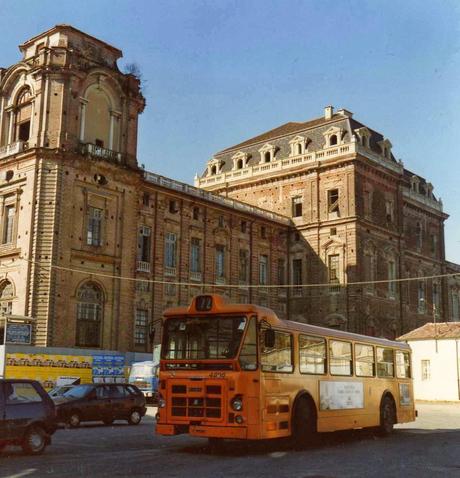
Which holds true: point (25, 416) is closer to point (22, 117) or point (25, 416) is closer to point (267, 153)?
point (22, 117)

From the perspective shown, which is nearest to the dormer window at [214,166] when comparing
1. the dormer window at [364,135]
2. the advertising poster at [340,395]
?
the dormer window at [364,135]

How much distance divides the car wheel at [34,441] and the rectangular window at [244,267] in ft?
120

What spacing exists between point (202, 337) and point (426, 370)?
35083 mm

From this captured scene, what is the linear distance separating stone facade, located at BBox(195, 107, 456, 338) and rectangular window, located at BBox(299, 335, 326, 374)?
3541cm

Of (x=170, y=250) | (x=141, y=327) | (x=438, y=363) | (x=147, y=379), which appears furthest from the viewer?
(x=438, y=363)

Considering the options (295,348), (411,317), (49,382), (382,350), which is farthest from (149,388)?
(411,317)

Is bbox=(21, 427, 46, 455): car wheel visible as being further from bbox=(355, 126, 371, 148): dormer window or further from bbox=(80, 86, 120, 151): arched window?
bbox=(355, 126, 371, 148): dormer window

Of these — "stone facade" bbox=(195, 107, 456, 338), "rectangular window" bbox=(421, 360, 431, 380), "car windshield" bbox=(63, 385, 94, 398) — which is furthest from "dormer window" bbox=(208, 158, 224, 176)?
"car windshield" bbox=(63, 385, 94, 398)

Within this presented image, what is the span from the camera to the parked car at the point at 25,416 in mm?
13297

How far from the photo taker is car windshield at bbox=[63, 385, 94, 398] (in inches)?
893

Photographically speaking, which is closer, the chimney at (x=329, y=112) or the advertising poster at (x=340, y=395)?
the advertising poster at (x=340, y=395)

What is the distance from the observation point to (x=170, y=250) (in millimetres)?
44625

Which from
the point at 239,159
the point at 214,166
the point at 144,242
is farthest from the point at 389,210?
the point at 144,242

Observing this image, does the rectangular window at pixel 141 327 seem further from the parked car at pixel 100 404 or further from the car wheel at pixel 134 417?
the car wheel at pixel 134 417
